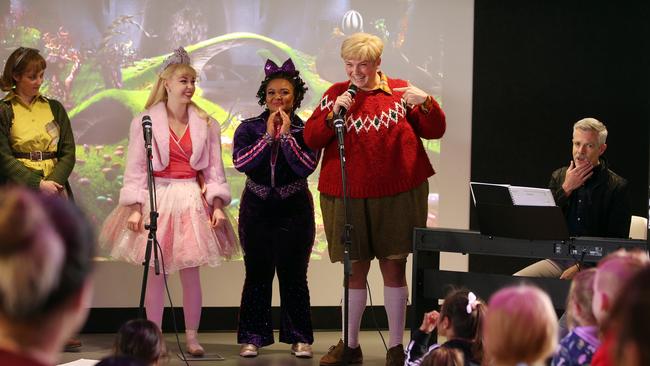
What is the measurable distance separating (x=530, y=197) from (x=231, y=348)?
2.12 m

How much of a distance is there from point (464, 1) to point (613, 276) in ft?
16.0

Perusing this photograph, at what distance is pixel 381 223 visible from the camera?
529cm

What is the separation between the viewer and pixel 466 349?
140 inches

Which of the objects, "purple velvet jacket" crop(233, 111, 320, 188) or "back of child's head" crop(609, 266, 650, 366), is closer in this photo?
"back of child's head" crop(609, 266, 650, 366)

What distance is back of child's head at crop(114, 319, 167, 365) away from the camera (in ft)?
10.0

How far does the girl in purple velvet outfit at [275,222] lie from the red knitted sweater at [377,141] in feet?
1.04

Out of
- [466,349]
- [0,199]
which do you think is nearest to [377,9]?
[466,349]

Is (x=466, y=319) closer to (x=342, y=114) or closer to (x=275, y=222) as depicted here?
(x=342, y=114)

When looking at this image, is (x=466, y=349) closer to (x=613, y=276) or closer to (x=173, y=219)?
(x=613, y=276)

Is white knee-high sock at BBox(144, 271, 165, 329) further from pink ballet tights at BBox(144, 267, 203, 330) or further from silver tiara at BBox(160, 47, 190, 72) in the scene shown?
silver tiara at BBox(160, 47, 190, 72)

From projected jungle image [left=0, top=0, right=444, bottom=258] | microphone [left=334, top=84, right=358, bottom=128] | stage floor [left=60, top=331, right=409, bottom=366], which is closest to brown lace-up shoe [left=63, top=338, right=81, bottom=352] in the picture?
stage floor [left=60, top=331, right=409, bottom=366]

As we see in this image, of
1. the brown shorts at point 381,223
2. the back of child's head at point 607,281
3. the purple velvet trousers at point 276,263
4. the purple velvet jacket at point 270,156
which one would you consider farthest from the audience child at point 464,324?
the purple velvet trousers at point 276,263

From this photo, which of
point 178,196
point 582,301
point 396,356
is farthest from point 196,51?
point 582,301

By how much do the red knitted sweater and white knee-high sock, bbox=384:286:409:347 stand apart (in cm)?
53
